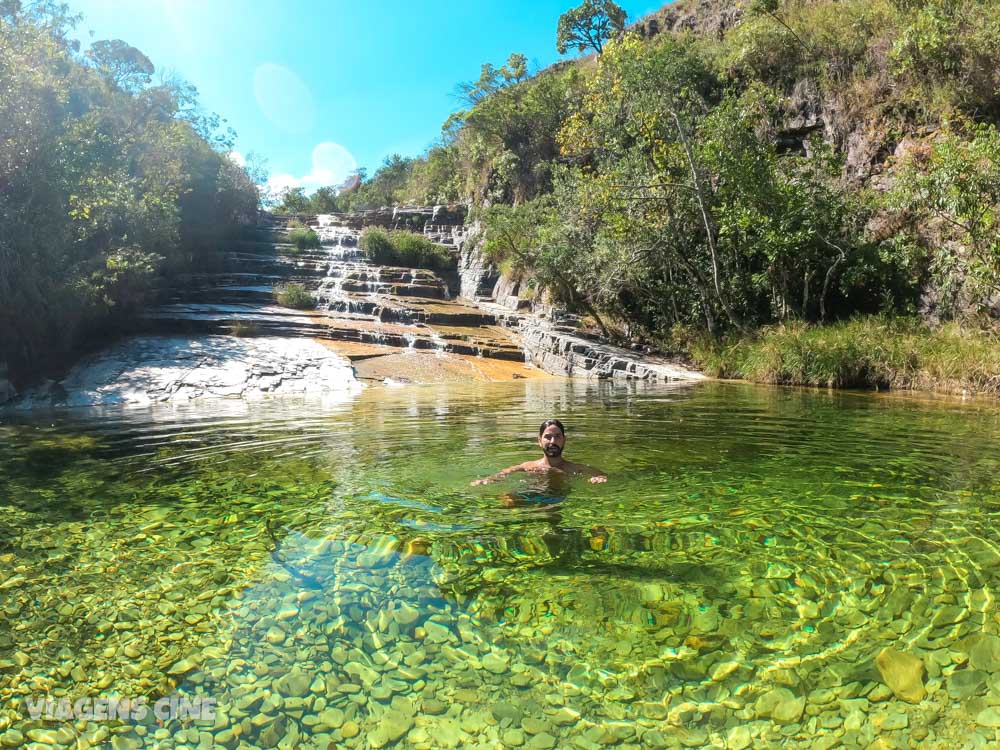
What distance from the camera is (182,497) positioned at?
200 inches

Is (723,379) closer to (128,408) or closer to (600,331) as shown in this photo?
(600,331)

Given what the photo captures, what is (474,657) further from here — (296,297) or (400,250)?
(400,250)

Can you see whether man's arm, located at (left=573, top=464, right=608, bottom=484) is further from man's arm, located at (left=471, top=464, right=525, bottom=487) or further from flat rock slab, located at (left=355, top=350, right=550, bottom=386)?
flat rock slab, located at (left=355, top=350, right=550, bottom=386)

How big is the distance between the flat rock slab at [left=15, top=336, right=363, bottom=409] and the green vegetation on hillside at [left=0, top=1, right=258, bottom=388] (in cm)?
128

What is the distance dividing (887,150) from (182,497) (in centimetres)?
2204

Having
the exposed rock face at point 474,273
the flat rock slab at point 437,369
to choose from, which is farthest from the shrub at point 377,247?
the flat rock slab at point 437,369

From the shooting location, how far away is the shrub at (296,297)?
75.6 ft

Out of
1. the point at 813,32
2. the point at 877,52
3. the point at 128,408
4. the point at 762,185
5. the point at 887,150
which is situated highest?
the point at 813,32

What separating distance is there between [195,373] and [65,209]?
17.4 feet

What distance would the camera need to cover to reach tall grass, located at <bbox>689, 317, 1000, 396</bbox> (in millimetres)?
11875

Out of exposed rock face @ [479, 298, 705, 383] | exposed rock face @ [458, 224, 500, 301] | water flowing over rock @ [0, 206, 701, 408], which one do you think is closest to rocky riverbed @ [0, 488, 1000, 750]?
water flowing over rock @ [0, 206, 701, 408]

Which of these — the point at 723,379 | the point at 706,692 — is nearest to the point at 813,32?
the point at 723,379

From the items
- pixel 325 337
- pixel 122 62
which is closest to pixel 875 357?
pixel 325 337

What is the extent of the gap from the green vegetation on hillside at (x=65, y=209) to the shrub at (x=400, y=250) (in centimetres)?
786
